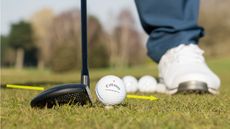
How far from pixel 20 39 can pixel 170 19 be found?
40.5 metres

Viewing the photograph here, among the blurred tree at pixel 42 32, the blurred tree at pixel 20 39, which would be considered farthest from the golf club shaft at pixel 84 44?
the blurred tree at pixel 42 32

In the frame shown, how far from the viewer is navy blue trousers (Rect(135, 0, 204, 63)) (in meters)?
2.92

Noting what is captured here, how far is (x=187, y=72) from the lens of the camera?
266 cm

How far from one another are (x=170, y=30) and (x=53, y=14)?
4881cm

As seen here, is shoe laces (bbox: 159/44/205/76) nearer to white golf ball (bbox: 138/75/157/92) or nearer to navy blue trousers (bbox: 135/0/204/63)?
navy blue trousers (bbox: 135/0/204/63)

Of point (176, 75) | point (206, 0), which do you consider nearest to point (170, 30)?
point (176, 75)

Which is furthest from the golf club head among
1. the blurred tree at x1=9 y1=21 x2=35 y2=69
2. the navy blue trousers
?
the blurred tree at x1=9 y1=21 x2=35 y2=69

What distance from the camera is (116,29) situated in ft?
147

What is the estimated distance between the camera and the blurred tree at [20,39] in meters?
42.4

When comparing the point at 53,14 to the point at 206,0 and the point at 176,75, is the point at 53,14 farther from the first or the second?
the point at 176,75

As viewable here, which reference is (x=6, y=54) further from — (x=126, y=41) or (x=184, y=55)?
(x=184, y=55)

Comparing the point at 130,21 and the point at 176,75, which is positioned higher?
the point at 176,75

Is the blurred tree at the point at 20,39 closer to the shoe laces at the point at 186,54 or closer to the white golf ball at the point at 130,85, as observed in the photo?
the white golf ball at the point at 130,85

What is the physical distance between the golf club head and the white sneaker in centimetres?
106
